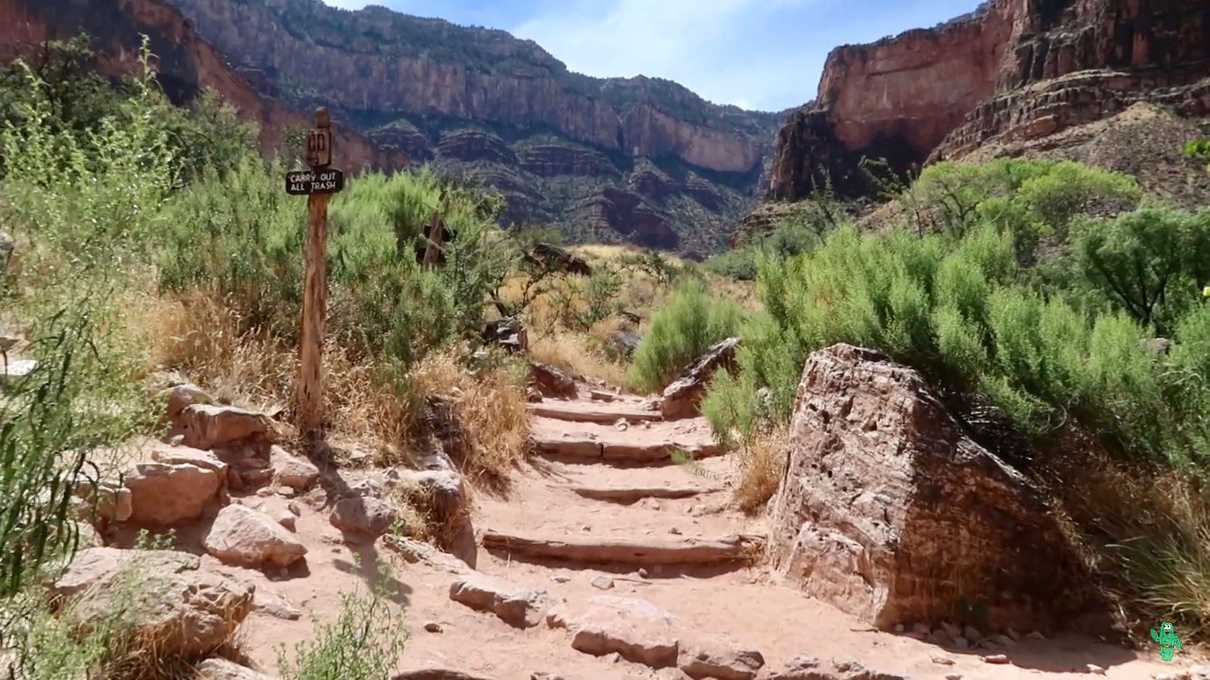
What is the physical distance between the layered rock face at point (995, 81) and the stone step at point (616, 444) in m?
39.1

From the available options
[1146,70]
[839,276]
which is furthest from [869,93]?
[839,276]

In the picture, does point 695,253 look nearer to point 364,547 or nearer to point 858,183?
point 858,183

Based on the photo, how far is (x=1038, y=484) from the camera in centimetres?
450

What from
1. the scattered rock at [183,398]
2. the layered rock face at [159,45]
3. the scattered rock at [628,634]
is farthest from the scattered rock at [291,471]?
the layered rock face at [159,45]

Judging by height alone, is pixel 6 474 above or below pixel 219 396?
above

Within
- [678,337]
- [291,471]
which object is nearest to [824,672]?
[291,471]

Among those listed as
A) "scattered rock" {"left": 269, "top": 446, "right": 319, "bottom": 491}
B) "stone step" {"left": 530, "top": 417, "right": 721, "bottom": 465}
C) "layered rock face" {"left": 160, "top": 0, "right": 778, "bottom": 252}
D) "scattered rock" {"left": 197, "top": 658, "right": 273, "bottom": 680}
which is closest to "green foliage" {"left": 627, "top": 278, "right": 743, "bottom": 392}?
"stone step" {"left": 530, "top": 417, "right": 721, "bottom": 465}

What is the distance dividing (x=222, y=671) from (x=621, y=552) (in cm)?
296

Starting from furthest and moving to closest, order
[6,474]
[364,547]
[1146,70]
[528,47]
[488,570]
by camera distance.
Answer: [528,47] < [1146,70] < [488,570] < [364,547] < [6,474]

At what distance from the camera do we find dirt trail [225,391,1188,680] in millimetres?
3471

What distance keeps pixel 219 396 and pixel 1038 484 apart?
4.91 meters

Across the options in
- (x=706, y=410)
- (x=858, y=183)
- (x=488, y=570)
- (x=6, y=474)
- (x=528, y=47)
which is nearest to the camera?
(x=6, y=474)

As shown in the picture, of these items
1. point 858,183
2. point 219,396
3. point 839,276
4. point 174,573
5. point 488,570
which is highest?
point 858,183

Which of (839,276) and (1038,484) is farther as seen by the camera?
(839,276)
